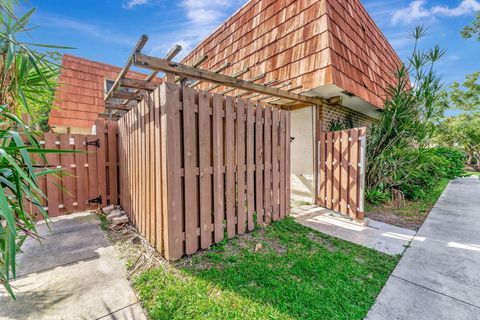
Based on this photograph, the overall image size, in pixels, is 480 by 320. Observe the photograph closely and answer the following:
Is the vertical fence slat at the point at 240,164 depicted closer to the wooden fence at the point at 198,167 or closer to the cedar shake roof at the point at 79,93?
the wooden fence at the point at 198,167

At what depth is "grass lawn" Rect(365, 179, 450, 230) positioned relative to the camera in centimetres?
398

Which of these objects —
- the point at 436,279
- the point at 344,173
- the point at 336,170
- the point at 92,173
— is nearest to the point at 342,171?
the point at 344,173

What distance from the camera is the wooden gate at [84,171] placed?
12.9ft

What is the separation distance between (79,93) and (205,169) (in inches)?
340

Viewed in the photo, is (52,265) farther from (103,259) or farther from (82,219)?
(82,219)

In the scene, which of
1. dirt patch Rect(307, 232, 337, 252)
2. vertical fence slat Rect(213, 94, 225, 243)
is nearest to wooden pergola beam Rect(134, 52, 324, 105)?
vertical fence slat Rect(213, 94, 225, 243)

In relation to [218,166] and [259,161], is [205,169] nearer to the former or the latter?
[218,166]

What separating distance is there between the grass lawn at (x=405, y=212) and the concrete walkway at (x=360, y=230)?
0.40 meters

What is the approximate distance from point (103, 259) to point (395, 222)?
194 inches

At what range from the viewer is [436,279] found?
215cm

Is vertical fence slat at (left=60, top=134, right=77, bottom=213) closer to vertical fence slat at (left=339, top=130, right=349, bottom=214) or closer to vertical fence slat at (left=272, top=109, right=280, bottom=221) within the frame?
vertical fence slat at (left=272, top=109, right=280, bottom=221)

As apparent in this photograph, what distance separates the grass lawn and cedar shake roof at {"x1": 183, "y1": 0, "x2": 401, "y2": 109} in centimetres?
269

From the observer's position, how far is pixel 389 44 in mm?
8406

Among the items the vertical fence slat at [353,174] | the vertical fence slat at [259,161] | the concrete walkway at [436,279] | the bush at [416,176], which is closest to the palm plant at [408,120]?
the bush at [416,176]
